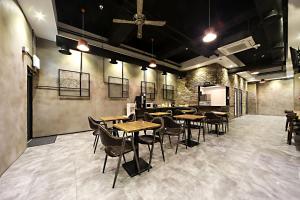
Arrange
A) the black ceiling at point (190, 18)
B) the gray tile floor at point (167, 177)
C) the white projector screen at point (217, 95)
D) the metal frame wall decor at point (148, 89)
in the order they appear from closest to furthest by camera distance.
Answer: the gray tile floor at point (167, 177) < the black ceiling at point (190, 18) < the metal frame wall decor at point (148, 89) < the white projector screen at point (217, 95)

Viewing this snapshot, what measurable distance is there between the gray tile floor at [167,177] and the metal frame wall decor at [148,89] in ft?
15.7

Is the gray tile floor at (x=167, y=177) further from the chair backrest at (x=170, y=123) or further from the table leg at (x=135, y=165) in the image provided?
the chair backrest at (x=170, y=123)

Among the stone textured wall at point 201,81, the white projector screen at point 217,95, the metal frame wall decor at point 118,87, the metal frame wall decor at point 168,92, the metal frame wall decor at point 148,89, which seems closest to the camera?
the metal frame wall decor at point 118,87

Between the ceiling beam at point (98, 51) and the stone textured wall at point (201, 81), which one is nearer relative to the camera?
the ceiling beam at point (98, 51)

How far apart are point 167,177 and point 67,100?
476cm

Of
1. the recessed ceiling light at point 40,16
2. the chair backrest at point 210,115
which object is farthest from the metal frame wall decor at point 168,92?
the recessed ceiling light at point 40,16

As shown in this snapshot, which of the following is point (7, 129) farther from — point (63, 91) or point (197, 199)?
point (197, 199)

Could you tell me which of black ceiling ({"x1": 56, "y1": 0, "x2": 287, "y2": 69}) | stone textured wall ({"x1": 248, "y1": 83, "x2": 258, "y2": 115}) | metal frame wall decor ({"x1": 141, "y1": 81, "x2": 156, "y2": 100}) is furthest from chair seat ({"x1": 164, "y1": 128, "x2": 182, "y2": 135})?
stone textured wall ({"x1": 248, "y1": 83, "x2": 258, "y2": 115})

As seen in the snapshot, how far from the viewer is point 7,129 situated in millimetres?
2510

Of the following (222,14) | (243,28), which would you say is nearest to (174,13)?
(222,14)

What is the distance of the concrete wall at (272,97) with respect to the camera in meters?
11.2

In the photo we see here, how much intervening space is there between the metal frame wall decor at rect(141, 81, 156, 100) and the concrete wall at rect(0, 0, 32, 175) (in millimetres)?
5130

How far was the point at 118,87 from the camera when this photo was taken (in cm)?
649

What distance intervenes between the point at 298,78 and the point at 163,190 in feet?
33.0
